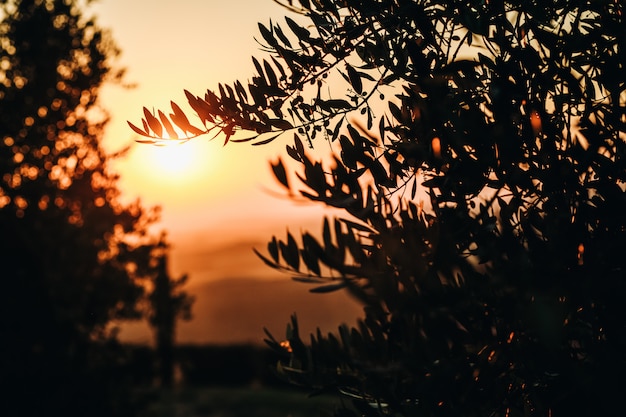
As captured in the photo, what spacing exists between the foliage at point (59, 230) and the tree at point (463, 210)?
490 inches

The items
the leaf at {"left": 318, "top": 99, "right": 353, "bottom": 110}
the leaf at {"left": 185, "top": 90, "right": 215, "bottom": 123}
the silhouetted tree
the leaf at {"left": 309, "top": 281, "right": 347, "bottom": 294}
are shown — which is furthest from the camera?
the silhouetted tree

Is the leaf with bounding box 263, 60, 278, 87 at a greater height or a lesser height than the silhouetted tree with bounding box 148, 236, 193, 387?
lesser

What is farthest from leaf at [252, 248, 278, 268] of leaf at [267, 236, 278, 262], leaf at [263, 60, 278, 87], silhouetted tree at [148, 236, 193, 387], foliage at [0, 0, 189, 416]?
silhouetted tree at [148, 236, 193, 387]

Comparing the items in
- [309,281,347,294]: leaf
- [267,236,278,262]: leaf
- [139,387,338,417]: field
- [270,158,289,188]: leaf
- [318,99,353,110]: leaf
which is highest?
[318,99,353,110]: leaf

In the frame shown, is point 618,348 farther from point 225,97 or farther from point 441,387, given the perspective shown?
point 225,97

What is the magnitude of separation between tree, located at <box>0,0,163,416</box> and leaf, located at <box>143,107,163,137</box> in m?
12.1

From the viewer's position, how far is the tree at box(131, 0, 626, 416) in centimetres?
192

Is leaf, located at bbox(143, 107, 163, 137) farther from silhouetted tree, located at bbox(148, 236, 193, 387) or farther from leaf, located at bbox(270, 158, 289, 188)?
silhouetted tree, located at bbox(148, 236, 193, 387)

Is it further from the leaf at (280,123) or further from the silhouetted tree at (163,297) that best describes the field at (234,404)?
the leaf at (280,123)

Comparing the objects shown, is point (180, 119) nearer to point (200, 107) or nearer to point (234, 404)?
point (200, 107)

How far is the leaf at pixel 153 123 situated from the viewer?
2.95 metres

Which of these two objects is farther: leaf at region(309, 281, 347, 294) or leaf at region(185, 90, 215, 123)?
leaf at region(185, 90, 215, 123)

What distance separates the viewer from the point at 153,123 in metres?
2.97

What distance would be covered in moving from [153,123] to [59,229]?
1288cm
